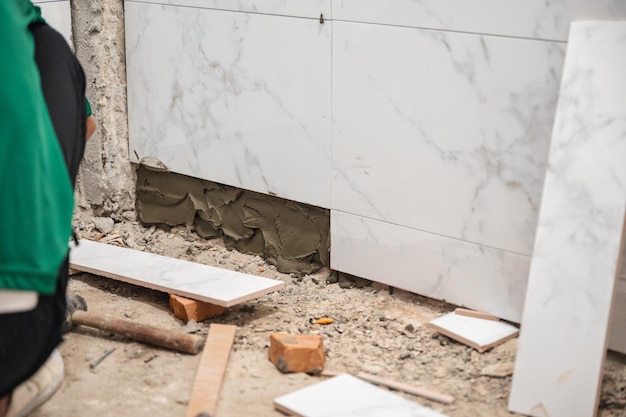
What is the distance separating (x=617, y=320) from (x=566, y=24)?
90 cm

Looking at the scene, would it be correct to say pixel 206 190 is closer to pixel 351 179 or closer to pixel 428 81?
pixel 351 179

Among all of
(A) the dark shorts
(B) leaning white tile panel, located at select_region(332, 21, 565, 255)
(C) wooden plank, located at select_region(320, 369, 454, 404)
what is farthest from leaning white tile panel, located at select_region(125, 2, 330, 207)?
(A) the dark shorts

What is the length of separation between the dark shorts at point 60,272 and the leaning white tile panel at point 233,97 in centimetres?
114

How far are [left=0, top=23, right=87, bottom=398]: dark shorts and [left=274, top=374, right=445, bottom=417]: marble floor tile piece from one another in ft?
2.21

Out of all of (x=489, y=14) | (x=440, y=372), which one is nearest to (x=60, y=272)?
(x=440, y=372)

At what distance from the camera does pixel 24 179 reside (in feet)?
5.95

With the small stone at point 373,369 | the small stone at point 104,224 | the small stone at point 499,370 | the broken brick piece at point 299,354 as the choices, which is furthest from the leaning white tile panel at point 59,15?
the small stone at point 499,370

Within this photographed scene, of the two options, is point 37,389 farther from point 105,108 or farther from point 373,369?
point 105,108

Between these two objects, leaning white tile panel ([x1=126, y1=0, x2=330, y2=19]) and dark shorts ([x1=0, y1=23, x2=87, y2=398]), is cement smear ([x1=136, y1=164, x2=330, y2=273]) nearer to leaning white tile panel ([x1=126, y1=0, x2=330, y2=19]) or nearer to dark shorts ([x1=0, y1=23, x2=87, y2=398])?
leaning white tile panel ([x1=126, y1=0, x2=330, y2=19])

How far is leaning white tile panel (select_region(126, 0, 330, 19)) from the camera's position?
10.0ft

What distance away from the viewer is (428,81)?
9.29ft

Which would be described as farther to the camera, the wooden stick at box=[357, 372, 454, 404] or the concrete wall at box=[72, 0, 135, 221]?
the concrete wall at box=[72, 0, 135, 221]

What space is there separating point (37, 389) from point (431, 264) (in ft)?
4.51

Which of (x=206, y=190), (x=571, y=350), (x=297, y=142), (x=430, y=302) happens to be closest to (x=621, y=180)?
(x=571, y=350)
